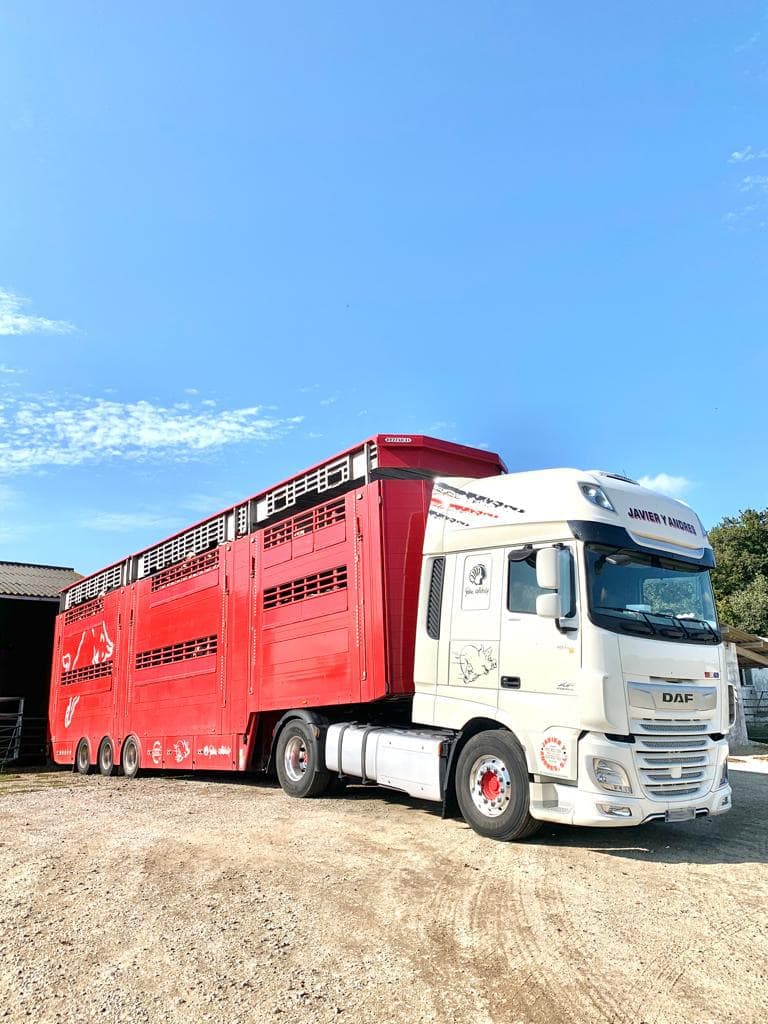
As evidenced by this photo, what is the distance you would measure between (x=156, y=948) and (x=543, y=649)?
3.66 m

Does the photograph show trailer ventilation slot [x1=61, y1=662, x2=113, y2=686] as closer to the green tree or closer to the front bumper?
the front bumper

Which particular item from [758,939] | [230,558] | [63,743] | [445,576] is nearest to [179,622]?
[230,558]

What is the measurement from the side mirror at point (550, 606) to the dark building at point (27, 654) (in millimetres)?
20091

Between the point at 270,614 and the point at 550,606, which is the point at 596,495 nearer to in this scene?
the point at 550,606

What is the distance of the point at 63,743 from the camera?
17.8 meters

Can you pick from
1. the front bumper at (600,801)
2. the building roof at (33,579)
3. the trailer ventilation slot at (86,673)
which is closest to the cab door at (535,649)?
the front bumper at (600,801)

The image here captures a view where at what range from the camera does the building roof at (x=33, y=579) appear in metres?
21.9

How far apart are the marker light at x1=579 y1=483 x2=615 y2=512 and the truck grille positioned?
1848 millimetres

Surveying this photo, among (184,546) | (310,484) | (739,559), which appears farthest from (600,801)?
(739,559)

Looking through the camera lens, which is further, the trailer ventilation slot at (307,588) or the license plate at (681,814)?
the trailer ventilation slot at (307,588)

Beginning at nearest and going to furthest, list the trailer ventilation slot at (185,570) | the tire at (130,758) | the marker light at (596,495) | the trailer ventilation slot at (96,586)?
1. the marker light at (596,495)
2. the trailer ventilation slot at (185,570)
3. the tire at (130,758)
4. the trailer ventilation slot at (96,586)

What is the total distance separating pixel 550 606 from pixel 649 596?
3.54ft

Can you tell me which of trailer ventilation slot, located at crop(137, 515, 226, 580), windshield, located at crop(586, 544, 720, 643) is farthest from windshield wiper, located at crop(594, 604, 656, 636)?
trailer ventilation slot, located at crop(137, 515, 226, 580)

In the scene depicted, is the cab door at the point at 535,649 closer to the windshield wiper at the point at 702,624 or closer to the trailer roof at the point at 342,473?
the windshield wiper at the point at 702,624
